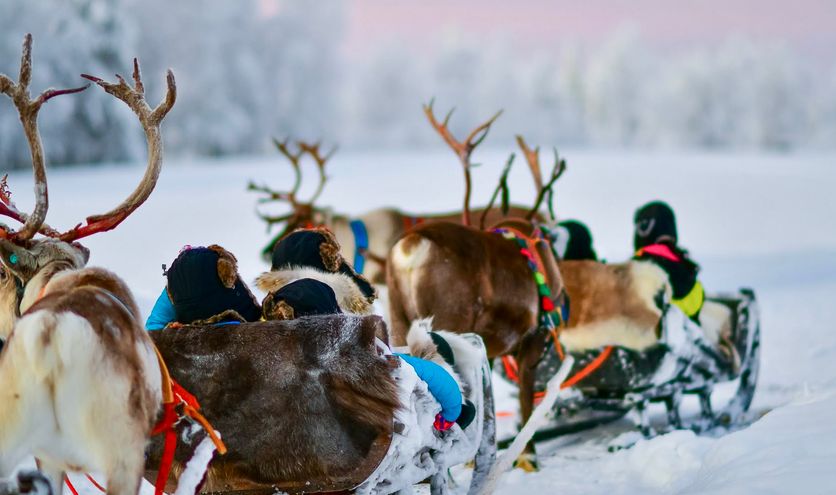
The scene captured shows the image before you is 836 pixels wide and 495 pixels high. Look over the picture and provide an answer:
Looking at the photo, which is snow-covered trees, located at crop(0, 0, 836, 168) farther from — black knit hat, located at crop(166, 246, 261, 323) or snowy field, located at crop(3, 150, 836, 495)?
black knit hat, located at crop(166, 246, 261, 323)

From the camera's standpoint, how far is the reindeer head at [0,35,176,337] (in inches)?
109

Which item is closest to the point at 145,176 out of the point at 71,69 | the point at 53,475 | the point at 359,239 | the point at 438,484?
the point at 53,475

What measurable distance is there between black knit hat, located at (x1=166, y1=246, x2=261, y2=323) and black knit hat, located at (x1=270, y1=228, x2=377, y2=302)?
1.50 ft

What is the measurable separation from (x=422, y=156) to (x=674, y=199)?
11.3 metres

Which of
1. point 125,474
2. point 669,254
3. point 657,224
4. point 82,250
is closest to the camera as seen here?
point 125,474

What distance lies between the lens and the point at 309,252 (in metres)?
3.39

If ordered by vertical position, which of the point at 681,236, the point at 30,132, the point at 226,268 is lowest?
the point at 681,236

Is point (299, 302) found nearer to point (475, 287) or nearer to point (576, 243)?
point (475, 287)

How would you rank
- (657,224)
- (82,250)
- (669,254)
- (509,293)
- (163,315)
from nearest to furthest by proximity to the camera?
(82,250) < (163,315) < (509,293) < (669,254) < (657,224)

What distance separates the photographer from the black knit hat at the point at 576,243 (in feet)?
19.1

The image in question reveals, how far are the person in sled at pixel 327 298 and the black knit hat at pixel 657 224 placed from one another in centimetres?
251

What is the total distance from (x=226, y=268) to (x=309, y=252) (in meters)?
0.54

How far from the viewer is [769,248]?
15.0 m

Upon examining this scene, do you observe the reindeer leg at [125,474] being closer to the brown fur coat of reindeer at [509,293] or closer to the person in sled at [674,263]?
the brown fur coat of reindeer at [509,293]
